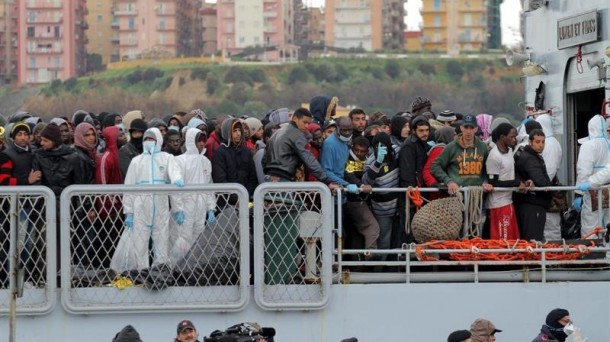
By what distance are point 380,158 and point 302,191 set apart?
1017mm

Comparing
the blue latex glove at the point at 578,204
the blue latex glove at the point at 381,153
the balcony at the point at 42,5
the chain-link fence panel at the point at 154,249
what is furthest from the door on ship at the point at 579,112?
the balcony at the point at 42,5

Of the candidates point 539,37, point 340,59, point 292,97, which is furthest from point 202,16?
point 539,37

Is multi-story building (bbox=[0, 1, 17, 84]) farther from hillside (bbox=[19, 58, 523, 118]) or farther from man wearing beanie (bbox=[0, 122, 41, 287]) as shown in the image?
man wearing beanie (bbox=[0, 122, 41, 287])

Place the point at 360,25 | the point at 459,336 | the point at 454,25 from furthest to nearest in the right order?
the point at 360,25 < the point at 454,25 < the point at 459,336

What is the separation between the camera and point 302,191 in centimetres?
1192

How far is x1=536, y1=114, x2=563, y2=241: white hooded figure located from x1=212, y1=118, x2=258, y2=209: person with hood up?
241cm

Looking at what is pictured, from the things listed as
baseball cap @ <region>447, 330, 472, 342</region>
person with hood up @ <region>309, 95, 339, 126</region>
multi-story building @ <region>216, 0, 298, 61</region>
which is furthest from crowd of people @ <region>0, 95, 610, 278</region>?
multi-story building @ <region>216, 0, 298, 61</region>

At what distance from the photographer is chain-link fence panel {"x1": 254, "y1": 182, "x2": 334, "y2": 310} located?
1188 cm

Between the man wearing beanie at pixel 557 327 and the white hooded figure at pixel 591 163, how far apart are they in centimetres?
143

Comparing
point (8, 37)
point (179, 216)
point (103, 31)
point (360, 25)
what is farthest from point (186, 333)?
point (360, 25)

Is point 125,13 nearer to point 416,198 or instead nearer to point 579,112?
point 579,112

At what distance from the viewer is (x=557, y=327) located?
37.7ft

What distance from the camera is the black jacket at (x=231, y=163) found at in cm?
1273

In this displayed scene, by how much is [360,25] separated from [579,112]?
15764cm
